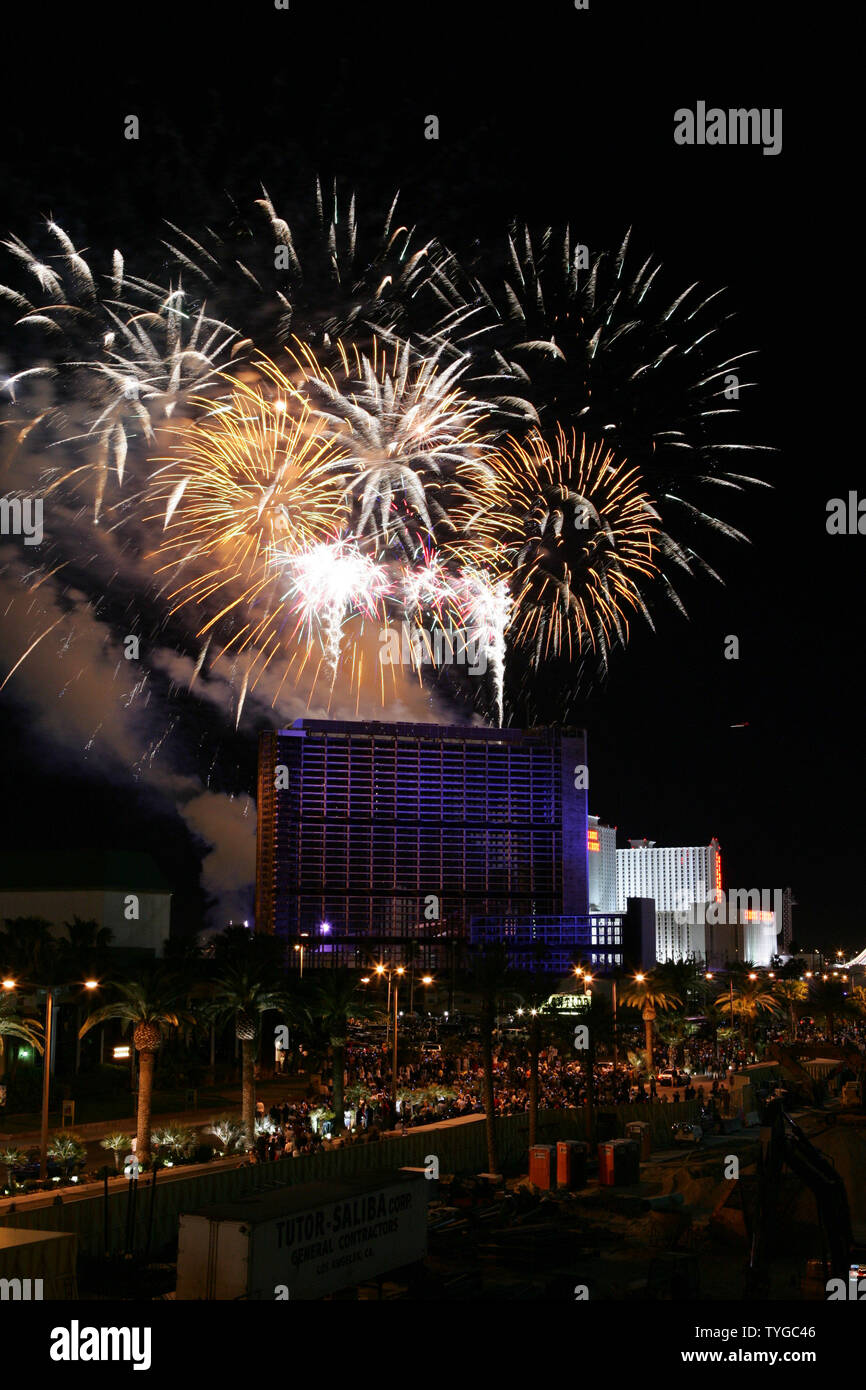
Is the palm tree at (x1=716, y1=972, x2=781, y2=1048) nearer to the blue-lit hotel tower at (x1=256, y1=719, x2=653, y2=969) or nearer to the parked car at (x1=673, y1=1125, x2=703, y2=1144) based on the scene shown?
the parked car at (x1=673, y1=1125, x2=703, y2=1144)

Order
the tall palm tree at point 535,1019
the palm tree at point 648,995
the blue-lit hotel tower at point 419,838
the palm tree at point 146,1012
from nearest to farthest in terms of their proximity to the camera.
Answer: the palm tree at point 146,1012 < the tall palm tree at point 535,1019 < the palm tree at point 648,995 < the blue-lit hotel tower at point 419,838

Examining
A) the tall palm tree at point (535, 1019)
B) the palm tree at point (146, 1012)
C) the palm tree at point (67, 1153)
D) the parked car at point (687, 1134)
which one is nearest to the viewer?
the palm tree at point (67, 1153)

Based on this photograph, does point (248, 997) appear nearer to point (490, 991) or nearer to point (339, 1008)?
point (339, 1008)

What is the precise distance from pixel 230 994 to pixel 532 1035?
34.2 ft

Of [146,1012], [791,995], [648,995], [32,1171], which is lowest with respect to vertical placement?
[791,995]

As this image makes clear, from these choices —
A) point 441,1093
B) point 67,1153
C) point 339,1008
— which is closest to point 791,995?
point 441,1093

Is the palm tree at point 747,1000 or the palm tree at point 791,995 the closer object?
the palm tree at point 747,1000

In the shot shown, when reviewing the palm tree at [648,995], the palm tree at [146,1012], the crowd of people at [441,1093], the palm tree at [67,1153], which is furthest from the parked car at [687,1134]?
the palm tree at [67,1153]

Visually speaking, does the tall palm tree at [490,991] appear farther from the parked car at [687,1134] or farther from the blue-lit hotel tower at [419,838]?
the blue-lit hotel tower at [419,838]

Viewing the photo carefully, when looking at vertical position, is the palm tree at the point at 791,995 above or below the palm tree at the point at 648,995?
below

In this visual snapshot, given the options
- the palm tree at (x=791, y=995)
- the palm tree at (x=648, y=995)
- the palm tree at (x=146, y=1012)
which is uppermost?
the palm tree at (x=146, y=1012)

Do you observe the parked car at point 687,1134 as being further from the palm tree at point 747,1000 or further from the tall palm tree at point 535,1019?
the palm tree at point 747,1000

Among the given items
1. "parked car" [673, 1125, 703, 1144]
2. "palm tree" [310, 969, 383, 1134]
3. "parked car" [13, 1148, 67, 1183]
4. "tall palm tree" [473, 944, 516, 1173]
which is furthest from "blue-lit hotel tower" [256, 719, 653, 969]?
"parked car" [13, 1148, 67, 1183]
